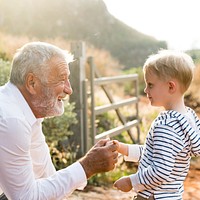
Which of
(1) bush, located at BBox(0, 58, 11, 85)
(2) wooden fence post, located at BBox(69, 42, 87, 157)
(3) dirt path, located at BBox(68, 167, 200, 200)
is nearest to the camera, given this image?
(3) dirt path, located at BBox(68, 167, 200, 200)

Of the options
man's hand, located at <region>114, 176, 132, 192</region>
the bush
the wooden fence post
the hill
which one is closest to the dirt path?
the wooden fence post

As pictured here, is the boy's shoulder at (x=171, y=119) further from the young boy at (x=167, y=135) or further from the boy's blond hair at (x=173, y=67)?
the boy's blond hair at (x=173, y=67)

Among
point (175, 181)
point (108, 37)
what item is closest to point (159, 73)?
point (175, 181)

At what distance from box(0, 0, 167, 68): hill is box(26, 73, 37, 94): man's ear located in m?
22.6

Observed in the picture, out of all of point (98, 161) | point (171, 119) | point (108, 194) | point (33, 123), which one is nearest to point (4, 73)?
point (108, 194)

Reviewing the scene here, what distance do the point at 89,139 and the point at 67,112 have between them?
1.82 feet

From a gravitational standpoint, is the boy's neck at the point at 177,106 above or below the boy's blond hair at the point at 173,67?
below

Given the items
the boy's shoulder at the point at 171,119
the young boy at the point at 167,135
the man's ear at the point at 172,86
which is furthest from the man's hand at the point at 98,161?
the man's ear at the point at 172,86

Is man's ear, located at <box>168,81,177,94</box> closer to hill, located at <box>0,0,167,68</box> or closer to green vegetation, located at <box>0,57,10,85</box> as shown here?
green vegetation, located at <box>0,57,10,85</box>

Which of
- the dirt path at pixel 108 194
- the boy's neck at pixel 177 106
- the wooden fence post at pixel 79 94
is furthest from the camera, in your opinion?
the wooden fence post at pixel 79 94

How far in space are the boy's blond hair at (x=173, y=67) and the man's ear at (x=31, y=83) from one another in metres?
0.49

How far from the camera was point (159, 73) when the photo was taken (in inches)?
86.1

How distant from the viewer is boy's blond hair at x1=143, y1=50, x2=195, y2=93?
216 cm

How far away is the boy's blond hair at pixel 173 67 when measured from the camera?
2.16 m
